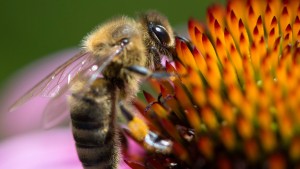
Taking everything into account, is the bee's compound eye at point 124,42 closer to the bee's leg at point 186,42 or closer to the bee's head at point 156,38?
the bee's head at point 156,38

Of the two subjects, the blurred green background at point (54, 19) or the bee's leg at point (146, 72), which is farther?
the blurred green background at point (54, 19)

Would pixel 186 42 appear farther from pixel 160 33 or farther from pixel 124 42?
pixel 124 42

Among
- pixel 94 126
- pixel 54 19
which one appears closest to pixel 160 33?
pixel 94 126

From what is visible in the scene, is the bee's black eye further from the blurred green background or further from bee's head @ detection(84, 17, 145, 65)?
the blurred green background

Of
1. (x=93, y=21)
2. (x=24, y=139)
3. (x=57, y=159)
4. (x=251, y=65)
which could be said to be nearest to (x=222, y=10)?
(x=251, y=65)

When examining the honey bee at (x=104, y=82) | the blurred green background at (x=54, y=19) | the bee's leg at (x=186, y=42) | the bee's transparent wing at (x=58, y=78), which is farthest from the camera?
the blurred green background at (x=54, y=19)

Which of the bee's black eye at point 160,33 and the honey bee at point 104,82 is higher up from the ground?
the bee's black eye at point 160,33

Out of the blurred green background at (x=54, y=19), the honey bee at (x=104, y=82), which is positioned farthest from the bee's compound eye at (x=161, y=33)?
the blurred green background at (x=54, y=19)

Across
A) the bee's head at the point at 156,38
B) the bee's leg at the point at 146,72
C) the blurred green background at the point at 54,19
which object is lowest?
the bee's leg at the point at 146,72
